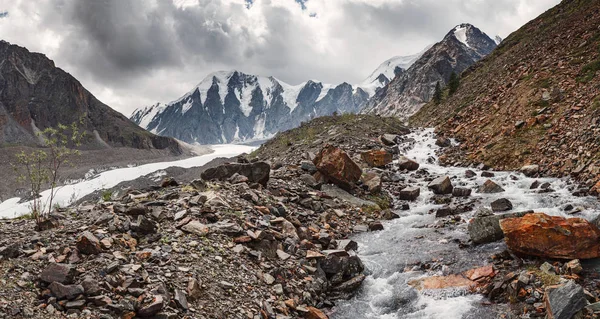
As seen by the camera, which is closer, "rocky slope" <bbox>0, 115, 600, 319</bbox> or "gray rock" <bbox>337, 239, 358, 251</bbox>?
"rocky slope" <bbox>0, 115, 600, 319</bbox>

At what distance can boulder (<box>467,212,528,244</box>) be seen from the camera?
12.0m

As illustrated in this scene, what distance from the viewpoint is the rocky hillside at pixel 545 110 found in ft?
59.4

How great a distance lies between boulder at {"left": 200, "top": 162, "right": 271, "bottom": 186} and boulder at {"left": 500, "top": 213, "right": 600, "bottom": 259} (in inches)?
428

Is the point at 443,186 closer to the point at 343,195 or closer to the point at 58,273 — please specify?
the point at 343,195

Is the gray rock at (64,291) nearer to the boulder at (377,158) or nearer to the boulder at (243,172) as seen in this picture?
the boulder at (243,172)

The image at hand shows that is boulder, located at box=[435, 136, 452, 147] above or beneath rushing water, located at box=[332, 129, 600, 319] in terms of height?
above

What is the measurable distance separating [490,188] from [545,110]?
29.8 feet

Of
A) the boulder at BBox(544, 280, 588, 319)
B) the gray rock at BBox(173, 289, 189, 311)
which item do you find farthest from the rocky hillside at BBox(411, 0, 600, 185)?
the gray rock at BBox(173, 289, 189, 311)

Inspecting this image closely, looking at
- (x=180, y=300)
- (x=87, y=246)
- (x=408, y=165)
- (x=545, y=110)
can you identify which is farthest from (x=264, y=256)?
(x=545, y=110)

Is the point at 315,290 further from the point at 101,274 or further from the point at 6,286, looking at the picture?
the point at 6,286

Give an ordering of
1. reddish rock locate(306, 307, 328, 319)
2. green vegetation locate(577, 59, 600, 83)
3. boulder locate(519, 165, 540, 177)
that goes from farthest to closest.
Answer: green vegetation locate(577, 59, 600, 83) < boulder locate(519, 165, 540, 177) < reddish rock locate(306, 307, 328, 319)

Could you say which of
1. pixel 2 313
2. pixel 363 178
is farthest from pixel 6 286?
pixel 363 178

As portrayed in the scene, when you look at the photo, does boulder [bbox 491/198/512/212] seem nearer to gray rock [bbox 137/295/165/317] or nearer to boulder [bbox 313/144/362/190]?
boulder [bbox 313/144/362/190]

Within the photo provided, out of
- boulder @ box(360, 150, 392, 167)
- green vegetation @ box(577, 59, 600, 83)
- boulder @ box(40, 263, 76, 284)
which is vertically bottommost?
boulder @ box(40, 263, 76, 284)
